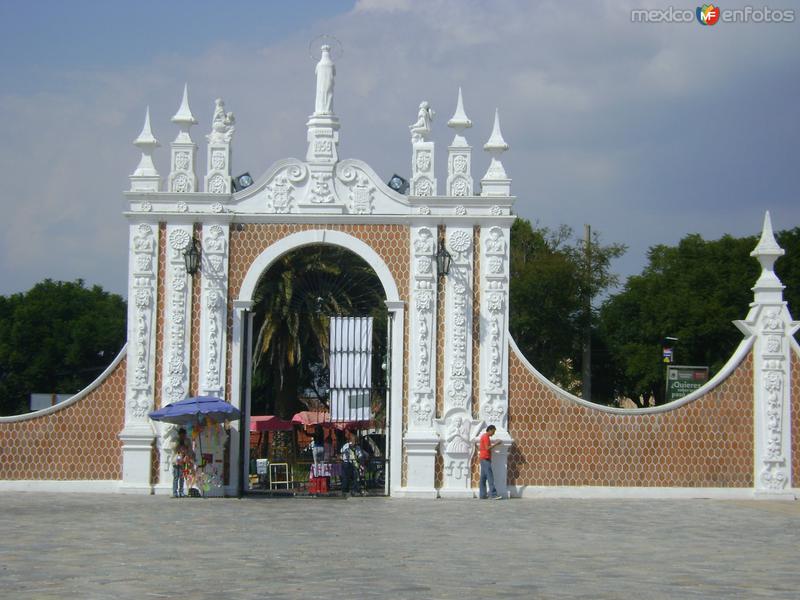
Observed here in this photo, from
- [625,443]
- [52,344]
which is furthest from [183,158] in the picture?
[52,344]

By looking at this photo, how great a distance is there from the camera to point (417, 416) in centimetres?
1980

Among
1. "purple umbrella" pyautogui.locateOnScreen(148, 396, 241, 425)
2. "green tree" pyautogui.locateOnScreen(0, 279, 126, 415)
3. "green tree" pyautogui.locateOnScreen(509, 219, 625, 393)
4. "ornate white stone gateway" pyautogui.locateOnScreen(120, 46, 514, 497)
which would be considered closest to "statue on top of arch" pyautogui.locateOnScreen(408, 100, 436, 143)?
"ornate white stone gateway" pyautogui.locateOnScreen(120, 46, 514, 497)

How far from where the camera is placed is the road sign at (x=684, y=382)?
76.6 feet

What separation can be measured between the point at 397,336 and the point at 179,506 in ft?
15.3

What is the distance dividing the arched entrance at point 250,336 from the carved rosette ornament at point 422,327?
0.23 meters

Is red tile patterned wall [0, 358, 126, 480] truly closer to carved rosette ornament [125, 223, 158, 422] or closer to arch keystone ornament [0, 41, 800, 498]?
arch keystone ornament [0, 41, 800, 498]

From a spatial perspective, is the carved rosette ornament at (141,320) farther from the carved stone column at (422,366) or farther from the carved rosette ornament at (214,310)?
the carved stone column at (422,366)

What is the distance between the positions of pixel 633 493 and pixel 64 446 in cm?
925

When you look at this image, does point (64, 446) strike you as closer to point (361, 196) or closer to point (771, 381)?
point (361, 196)

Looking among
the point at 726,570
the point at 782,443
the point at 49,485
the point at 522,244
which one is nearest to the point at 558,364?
the point at 522,244

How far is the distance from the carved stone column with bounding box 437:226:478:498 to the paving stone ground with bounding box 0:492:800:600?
4.04 ft

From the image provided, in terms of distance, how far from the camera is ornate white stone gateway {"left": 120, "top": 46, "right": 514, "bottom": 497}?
19844mm

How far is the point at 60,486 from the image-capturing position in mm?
19859

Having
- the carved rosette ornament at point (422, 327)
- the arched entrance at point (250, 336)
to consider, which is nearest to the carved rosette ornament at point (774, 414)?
the carved rosette ornament at point (422, 327)
